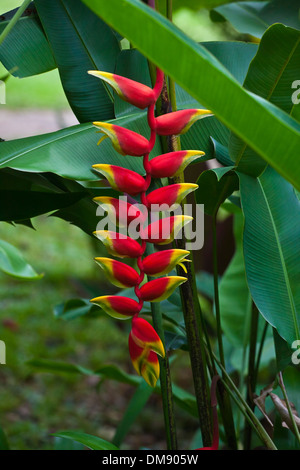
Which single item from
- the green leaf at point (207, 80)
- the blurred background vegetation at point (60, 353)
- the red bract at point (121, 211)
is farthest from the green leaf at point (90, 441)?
the blurred background vegetation at point (60, 353)

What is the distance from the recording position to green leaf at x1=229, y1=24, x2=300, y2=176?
489mm

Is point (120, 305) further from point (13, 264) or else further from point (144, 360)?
point (13, 264)

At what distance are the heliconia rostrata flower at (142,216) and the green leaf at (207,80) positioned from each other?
9 centimetres

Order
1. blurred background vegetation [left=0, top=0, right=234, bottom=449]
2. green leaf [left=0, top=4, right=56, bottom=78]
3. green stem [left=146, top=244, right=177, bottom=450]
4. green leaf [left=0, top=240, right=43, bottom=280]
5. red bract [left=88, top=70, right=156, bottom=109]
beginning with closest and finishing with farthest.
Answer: red bract [left=88, top=70, right=156, bottom=109]
green stem [left=146, top=244, right=177, bottom=450]
green leaf [left=0, top=4, right=56, bottom=78]
green leaf [left=0, top=240, right=43, bottom=280]
blurred background vegetation [left=0, top=0, right=234, bottom=449]

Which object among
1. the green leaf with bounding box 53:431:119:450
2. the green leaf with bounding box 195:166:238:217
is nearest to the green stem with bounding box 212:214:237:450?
the green leaf with bounding box 195:166:238:217

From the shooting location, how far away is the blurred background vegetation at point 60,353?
1.58m

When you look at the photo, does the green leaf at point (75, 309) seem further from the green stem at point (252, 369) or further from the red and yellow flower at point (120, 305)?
the red and yellow flower at point (120, 305)

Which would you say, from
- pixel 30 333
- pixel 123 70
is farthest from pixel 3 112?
pixel 123 70

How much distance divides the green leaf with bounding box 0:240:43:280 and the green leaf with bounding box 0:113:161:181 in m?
0.29

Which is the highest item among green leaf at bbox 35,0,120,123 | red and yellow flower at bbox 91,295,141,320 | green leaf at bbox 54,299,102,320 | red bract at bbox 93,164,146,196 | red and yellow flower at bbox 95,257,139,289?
green leaf at bbox 35,0,120,123

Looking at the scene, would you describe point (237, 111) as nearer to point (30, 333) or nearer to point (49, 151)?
point (49, 151)

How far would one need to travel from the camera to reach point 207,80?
1.08ft

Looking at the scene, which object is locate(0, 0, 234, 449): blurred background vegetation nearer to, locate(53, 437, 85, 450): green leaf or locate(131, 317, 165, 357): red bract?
locate(53, 437, 85, 450): green leaf
